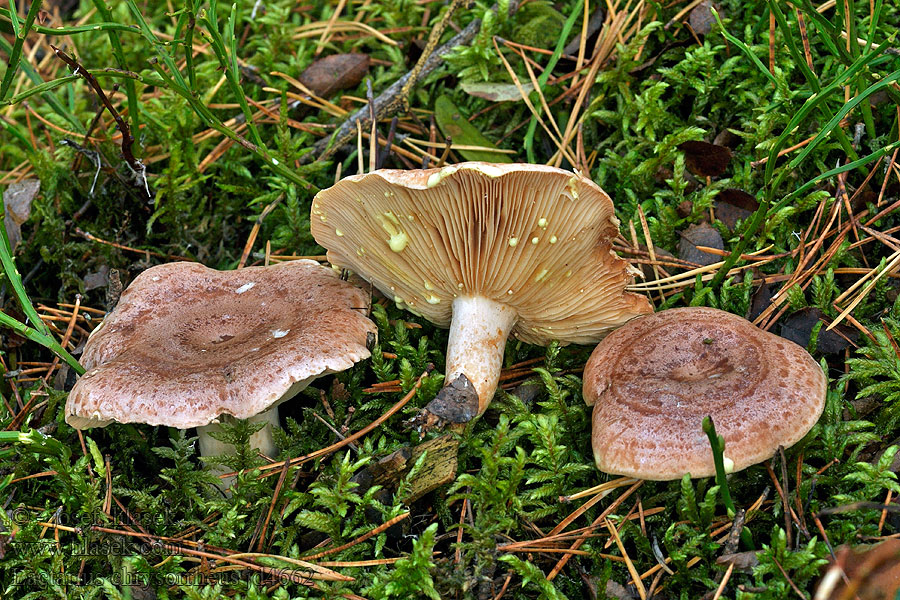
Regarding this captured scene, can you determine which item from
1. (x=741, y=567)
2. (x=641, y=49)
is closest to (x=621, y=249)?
(x=641, y=49)

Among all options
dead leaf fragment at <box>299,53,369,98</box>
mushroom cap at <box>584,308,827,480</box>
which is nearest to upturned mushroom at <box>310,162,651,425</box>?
mushroom cap at <box>584,308,827,480</box>

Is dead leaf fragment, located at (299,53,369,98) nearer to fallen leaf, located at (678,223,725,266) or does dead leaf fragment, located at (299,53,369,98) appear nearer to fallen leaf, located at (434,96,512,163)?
fallen leaf, located at (434,96,512,163)

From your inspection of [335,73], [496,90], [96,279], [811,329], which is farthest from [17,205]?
[811,329]

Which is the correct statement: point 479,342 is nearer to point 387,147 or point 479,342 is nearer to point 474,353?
point 474,353

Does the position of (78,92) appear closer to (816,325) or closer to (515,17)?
(515,17)

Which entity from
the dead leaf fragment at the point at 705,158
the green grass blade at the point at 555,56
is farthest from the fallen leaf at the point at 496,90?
the dead leaf fragment at the point at 705,158

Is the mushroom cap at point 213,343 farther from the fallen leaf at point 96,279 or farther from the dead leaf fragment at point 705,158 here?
the dead leaf fragment at point 705,158
